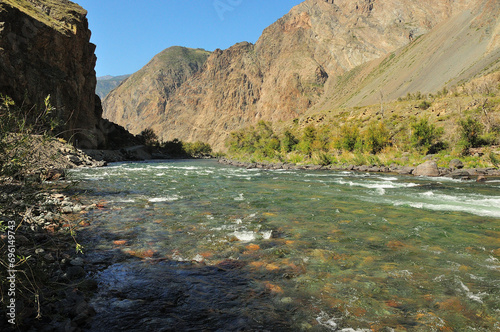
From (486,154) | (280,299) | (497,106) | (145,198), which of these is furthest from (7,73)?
(497,106)

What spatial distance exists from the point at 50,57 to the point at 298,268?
65.5m

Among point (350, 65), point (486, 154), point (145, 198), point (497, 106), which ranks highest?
point (350, 65)

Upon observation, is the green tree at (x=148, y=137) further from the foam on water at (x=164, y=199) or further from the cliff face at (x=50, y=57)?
the foam on water at (x=164, y=199)

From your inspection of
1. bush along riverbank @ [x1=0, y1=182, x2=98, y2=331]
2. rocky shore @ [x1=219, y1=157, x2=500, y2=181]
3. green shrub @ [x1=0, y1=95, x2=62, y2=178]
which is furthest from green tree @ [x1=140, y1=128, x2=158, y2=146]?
bush along riverbank @ [x1=0, y1=182, x2=98, y2=331]

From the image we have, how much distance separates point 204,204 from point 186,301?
7.97 meters

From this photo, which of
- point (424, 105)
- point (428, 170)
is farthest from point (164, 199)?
point (424, 105)

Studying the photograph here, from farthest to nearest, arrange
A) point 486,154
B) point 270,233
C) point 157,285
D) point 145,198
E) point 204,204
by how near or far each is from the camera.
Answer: point 486,154
point 145,198
point 204,204
point 270,233
point 157,285

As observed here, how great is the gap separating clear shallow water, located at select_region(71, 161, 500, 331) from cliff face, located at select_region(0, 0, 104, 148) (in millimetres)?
34980

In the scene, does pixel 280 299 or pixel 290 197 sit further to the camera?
pixel 290 197

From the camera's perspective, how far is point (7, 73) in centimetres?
4262

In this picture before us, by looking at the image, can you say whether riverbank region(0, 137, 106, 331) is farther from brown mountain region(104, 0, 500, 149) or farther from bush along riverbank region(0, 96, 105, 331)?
brown mountain region(104, 0, 500, 149)

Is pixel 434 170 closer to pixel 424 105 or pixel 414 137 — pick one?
pixel 414 137

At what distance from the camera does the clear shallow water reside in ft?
13.6

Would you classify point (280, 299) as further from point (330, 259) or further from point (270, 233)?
point (270, 233)
